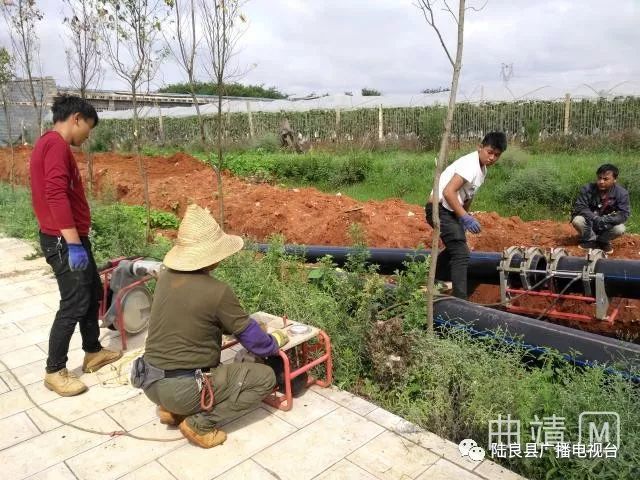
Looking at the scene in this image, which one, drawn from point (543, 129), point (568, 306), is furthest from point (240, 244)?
point (543, 129)

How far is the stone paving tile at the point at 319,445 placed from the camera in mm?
2621

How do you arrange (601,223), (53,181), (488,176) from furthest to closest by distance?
1. (488,176)
2. (601,223)
3. (53,181)

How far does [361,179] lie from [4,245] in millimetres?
7869

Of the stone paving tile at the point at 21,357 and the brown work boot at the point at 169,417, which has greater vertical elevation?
the brown work boot at the point at 169,417

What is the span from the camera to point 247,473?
102 inches

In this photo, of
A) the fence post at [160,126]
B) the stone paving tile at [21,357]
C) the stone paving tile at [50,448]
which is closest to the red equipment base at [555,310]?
the stone paving tile at [50,448]

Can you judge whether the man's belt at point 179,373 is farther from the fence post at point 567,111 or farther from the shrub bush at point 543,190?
the fence post at point 567,111

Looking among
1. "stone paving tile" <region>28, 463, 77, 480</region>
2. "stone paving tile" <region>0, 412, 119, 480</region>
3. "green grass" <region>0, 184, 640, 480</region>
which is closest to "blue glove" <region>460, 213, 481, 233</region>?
"green grass" <region>0, 184, 640, 480</region>

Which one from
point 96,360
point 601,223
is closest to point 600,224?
point 601,223

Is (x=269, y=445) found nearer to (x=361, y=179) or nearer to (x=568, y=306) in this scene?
(x=568, y=306)

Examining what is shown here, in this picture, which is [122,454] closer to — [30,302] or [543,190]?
[30,302]

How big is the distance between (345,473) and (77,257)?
2146mm

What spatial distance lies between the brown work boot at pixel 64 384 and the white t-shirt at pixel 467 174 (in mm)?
3088

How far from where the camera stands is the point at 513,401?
2.73 meters
